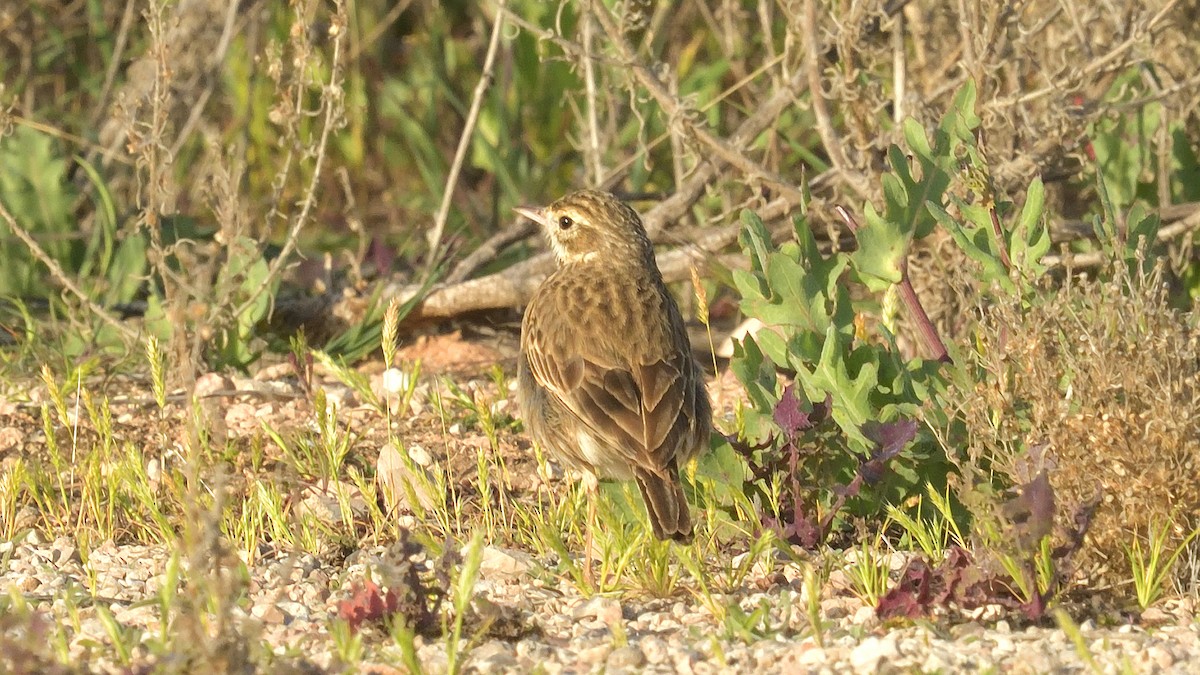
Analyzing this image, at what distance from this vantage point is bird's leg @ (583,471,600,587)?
15.4 feet

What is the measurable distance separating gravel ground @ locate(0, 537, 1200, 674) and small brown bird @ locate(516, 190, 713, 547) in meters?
0.32

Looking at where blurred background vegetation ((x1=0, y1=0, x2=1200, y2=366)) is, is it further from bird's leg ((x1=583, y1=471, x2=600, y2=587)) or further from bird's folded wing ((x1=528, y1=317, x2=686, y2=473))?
bird's leg ((x1=583, y1=471, x2=600, y2=587))

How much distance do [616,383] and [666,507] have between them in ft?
2.21

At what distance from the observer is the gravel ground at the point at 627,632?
400 centimetres

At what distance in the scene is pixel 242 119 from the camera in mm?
9453

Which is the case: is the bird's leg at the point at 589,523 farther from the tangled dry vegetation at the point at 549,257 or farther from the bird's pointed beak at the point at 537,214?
the bird's pointed beak at the point at 537,214

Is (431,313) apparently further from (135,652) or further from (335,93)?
(135,652)

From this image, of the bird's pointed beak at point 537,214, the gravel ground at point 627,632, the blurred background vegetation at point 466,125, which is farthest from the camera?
the blurred background vegetation at point 466,125

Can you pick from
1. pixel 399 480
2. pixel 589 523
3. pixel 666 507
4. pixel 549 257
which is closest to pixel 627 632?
pixel 666 507

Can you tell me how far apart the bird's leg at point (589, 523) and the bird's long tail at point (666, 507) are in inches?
7.2

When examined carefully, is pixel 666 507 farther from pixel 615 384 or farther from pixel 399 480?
pixel 399 480

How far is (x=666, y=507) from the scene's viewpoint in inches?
188

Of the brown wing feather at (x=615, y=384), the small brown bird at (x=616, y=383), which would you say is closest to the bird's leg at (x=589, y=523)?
the small brown bird at (x=616, y=383)

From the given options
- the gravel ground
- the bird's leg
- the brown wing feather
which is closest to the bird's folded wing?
the brown wing feather
